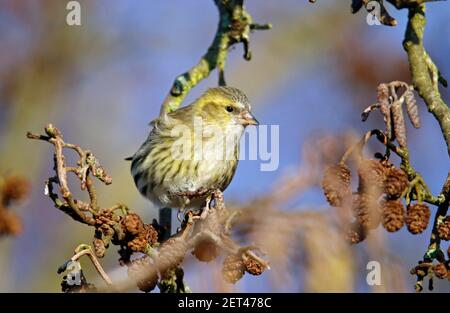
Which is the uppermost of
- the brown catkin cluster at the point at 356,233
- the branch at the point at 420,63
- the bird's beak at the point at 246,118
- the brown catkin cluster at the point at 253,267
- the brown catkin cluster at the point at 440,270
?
the bird's beak at the point at 246,118

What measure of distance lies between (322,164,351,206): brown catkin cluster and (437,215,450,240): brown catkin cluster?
1.01 ft

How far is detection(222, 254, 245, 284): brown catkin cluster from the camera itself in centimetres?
233

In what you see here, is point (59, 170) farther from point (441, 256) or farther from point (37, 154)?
point (37, 154)

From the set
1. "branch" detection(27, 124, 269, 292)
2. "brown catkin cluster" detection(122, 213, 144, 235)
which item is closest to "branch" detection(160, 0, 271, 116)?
"branch" detection(27, 124, 269, 292)

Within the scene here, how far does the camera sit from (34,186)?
5.63 m

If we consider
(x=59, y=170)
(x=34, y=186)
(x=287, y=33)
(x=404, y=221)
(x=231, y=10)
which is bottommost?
(x=404, y=221)

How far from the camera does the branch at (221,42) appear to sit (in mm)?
3949

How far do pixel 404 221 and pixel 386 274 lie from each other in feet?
0.97

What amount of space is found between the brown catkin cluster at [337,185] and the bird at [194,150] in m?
1.87

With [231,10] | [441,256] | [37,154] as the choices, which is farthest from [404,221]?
[37,154]

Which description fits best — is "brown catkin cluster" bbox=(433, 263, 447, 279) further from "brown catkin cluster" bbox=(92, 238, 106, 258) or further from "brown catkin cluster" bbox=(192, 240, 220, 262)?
"brown catkin cluster" bbox=(92, 238, 106, 258)

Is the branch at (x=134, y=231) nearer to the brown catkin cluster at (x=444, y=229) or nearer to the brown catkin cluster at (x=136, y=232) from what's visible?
the brown catkin cluster at (x=136, y=232)

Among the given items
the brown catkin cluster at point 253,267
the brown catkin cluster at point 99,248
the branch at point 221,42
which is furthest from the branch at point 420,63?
the branch at point 221,42

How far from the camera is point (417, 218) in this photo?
7.11ft
